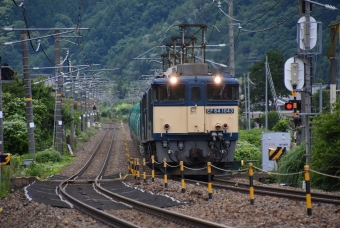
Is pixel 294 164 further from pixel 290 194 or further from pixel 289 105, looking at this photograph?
pixel 290 194

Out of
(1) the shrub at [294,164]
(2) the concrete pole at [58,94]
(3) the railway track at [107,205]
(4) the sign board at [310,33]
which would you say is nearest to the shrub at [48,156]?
(2) the concrete pole at [58,94]

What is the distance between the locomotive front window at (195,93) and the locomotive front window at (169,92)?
0.97ft

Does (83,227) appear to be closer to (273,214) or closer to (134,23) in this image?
(273,214)

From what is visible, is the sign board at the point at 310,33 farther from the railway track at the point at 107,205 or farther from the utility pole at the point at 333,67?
the railway track at the point at 107,205

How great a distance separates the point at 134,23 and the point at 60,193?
3341 centimetres

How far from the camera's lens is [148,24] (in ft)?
134

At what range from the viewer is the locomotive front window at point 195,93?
21.1 m

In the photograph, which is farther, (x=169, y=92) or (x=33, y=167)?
(x=33, y=167)

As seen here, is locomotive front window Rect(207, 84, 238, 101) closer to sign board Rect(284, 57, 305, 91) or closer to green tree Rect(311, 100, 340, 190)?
sign board Rect(284, 57, 305, 91)

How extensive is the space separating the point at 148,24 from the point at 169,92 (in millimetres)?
20432

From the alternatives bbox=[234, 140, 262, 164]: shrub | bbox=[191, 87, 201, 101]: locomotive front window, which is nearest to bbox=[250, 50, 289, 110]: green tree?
bbox=[234, 140, 262, 164]: shrub

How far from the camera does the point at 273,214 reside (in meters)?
11.8

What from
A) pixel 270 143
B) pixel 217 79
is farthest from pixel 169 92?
pixel 270 143

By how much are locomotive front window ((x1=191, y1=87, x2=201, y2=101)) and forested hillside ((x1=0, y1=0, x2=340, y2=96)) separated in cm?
194
